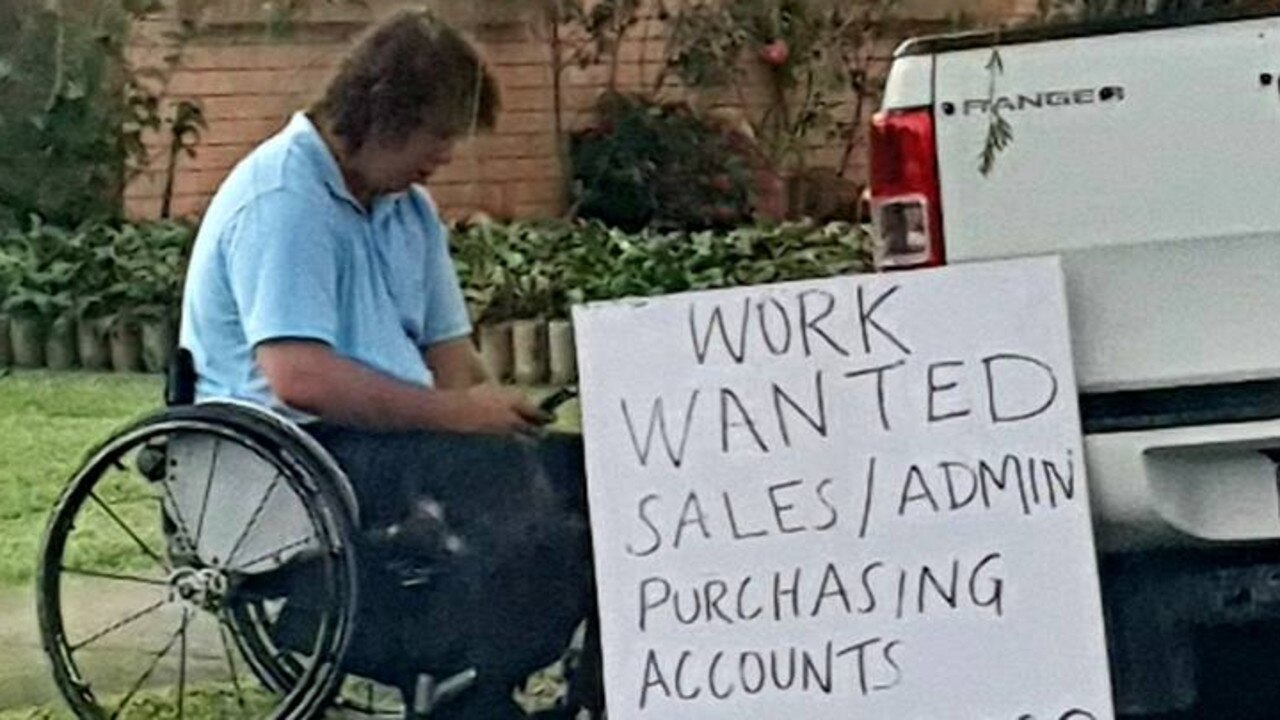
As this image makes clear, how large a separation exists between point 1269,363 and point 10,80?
3049 mm

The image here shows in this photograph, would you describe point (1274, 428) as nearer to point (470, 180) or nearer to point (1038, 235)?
point (1038, 235)

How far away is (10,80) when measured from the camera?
6.32 m

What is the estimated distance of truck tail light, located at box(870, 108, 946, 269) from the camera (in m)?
4.66

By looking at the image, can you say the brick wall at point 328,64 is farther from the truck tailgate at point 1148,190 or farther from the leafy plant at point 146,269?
the truck tailgate at point 1148,190

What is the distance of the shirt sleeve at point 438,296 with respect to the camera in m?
5.24

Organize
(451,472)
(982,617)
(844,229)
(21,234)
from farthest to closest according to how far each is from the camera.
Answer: (21,234), (844,229), (451,472), (982,617)

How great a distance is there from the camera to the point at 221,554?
15.6ft

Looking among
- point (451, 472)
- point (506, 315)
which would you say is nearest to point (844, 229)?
point (506, 315)

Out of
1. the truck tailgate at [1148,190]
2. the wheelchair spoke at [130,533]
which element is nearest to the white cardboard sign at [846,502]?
the truck tailgate at [1148,190]

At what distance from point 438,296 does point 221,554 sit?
0.75m

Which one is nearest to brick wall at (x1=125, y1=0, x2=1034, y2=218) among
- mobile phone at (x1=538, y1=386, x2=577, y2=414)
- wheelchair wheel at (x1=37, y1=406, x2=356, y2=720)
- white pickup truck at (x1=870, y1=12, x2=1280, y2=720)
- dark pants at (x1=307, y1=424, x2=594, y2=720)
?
mobile phone at (x1=538, y1=386, x2=577, y2=414)

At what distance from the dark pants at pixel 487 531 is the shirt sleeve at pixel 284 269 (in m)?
0.19

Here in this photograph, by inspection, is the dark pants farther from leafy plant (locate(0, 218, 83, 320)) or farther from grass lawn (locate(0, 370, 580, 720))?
leafy plant (locate(0, 218, 83, 320))

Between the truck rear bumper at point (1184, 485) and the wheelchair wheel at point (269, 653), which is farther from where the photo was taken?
the wheelchair wheel at point (269, 653)
